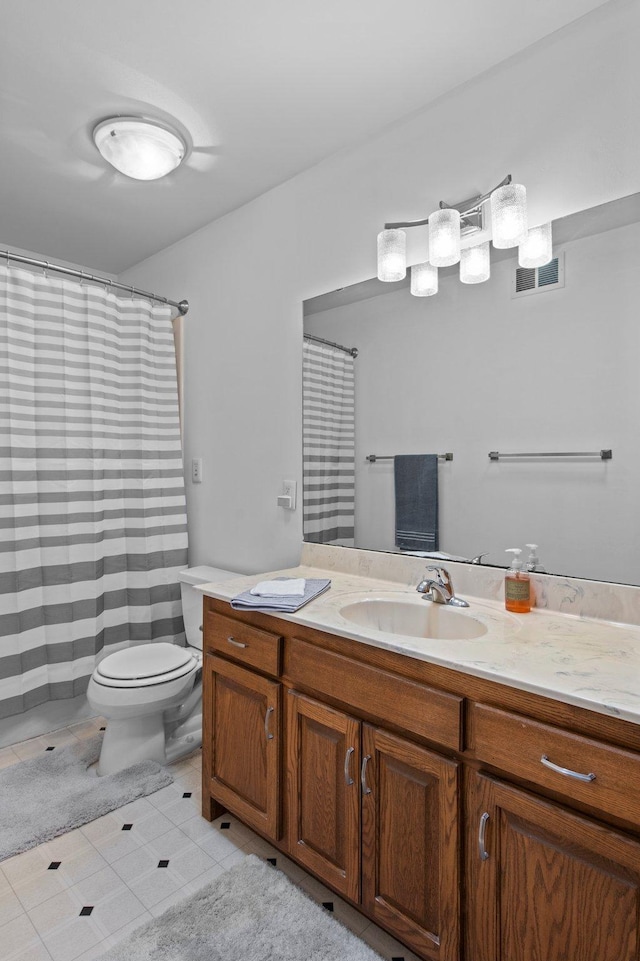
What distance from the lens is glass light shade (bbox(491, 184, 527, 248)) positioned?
4.70 ft

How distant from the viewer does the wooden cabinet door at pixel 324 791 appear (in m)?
1.26

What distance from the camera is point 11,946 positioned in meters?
1.31

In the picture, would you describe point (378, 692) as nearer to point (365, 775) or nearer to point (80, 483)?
point (365, 775)

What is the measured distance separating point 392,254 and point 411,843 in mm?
1698

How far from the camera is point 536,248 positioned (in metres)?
1.47

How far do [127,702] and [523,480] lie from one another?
1.62 m

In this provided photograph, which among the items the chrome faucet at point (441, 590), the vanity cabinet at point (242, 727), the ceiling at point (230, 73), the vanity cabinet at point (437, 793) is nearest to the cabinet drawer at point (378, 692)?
the vanity cabinet at point (437, 793)

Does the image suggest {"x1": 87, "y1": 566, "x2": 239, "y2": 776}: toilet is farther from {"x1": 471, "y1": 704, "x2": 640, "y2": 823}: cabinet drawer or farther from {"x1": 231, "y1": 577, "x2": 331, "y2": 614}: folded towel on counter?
{"x1": 471, "y1": 704, "x2": 640, "y2": 823}: cabinet drawer

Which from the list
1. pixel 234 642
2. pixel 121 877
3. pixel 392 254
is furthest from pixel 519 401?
pixel 121 877

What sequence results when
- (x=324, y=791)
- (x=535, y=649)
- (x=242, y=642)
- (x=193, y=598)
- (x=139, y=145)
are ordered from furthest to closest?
(x=193, y=598), (x=139, y=145), (x=242, y=642), (x=324, y=791), (x=535, y=649)

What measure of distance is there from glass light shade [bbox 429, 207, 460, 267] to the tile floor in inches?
76.0

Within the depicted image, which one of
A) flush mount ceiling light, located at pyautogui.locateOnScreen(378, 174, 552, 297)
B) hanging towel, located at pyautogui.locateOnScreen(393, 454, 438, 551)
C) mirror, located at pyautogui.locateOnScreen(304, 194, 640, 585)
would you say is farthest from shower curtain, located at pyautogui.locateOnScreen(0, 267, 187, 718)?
flush mount ceiling light, located at pyautogui.locateOnScreen(378, 174, 552, 297)

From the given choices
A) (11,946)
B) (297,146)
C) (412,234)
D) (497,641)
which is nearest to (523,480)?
(497,641)

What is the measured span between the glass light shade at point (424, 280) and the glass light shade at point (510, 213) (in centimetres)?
27
